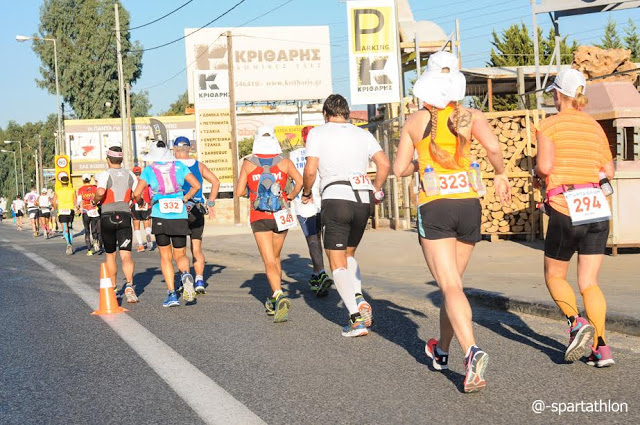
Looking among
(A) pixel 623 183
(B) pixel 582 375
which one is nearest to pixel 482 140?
(B) pixel 582 375

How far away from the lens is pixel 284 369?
21.0ft

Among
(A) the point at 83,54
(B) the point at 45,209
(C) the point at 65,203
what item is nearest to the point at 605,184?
(C) the point at 65,203

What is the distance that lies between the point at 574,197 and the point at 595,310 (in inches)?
30.4

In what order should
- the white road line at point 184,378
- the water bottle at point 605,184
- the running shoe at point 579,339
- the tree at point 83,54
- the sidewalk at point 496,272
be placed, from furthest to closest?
the tree at point 83,54
the sidewalk at point 496,272
the water bottle at point 605,184
the running shoe at point 579,339
the white road line at point 184,378

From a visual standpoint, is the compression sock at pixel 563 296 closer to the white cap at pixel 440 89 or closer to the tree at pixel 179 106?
the white cap at pixel 440 89

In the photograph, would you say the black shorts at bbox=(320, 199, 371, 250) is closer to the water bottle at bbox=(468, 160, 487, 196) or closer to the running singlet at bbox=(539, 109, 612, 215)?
the running singlet at bbox=(539, 109, 612, 215)

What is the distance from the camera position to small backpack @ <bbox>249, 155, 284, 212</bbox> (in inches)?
364

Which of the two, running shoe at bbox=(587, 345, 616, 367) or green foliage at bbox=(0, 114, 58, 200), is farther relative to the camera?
green foliage at bbox=(0, 114, 58, 200)

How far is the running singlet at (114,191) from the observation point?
10914mm

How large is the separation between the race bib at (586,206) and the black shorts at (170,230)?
518 cm

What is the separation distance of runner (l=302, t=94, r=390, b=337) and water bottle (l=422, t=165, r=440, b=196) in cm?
220

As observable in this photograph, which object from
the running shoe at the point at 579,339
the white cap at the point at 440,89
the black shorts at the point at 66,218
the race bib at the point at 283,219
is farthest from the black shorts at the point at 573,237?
the black shorts at the point at 66,218

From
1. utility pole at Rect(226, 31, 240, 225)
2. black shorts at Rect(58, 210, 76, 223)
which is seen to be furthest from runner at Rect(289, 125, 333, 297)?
utility pole at Rect(226, 31, 240, 225)

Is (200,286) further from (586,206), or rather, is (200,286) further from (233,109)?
(233,109)
